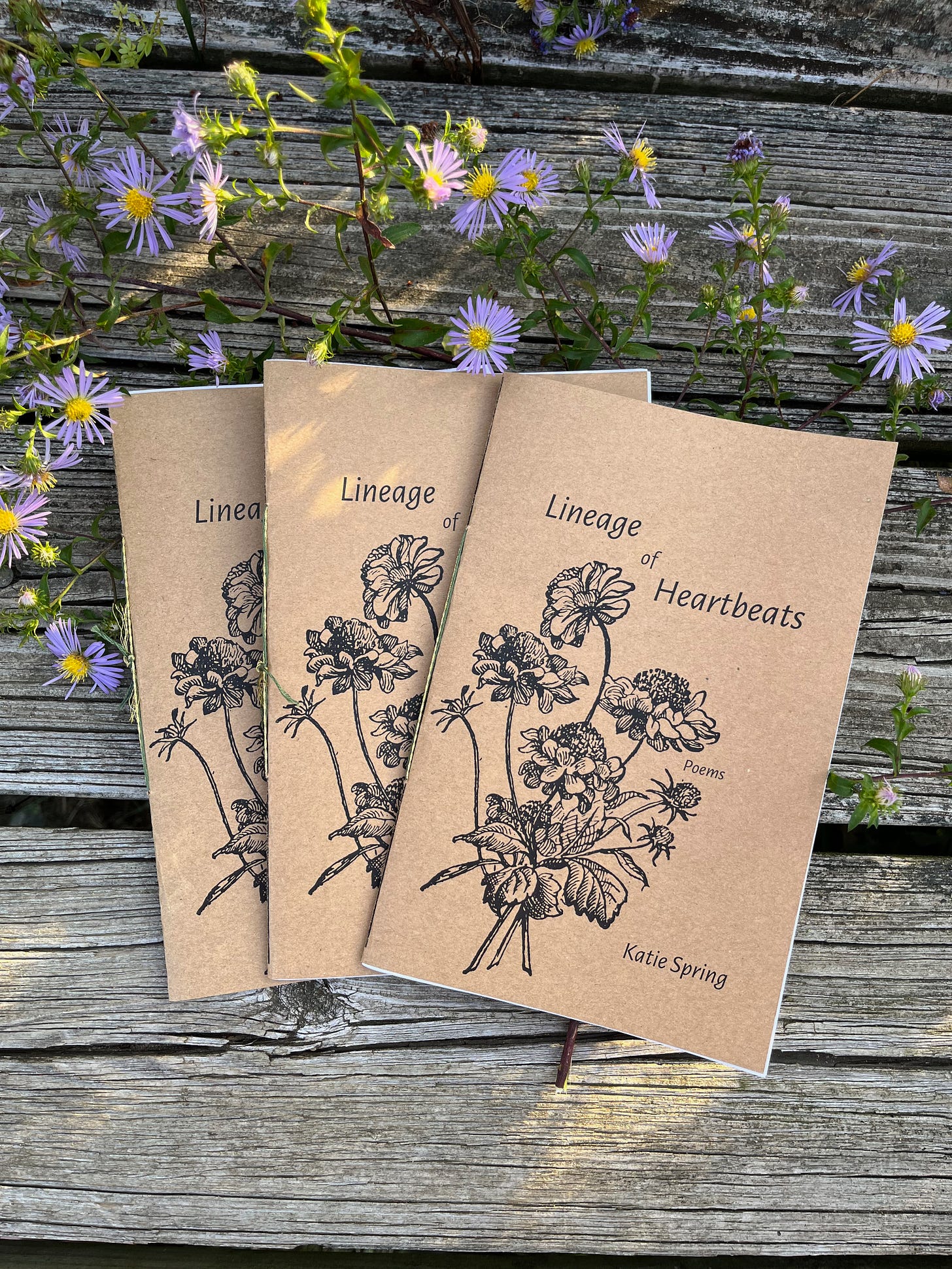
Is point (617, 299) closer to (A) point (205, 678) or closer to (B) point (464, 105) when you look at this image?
(B) point (464, 105)

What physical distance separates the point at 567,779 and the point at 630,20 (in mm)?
854

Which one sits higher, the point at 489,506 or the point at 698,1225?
the point at 489,506

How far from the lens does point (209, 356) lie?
0.90 meters

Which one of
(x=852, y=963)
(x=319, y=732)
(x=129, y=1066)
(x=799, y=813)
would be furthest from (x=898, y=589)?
(x=129, y=1066)

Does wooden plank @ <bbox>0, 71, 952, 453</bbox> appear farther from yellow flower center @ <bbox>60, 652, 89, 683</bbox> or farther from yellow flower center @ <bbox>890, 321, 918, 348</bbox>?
yellow flower center @ <bbox>60, 652, 89, 683</bbox>

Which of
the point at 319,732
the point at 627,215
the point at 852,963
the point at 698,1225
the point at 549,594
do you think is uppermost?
the point at 627,215

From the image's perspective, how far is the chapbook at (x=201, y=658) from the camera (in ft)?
2.84

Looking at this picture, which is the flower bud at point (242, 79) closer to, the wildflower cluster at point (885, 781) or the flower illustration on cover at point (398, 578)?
the flower illustration on cover at point (398, 578)

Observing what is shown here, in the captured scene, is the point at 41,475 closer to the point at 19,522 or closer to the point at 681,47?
the point at 19,522

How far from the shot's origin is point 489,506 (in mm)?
859

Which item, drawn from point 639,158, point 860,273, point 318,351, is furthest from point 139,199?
point 860,273

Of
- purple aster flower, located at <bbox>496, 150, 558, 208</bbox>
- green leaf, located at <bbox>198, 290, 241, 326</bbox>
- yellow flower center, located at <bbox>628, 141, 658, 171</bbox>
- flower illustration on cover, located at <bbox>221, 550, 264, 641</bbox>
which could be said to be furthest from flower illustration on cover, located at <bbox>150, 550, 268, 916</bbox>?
yellow flower center, located at <bbox>628, 141, 658, 171</bbox>

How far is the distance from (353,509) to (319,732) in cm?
22

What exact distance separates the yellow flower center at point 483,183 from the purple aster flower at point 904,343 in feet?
1.28
